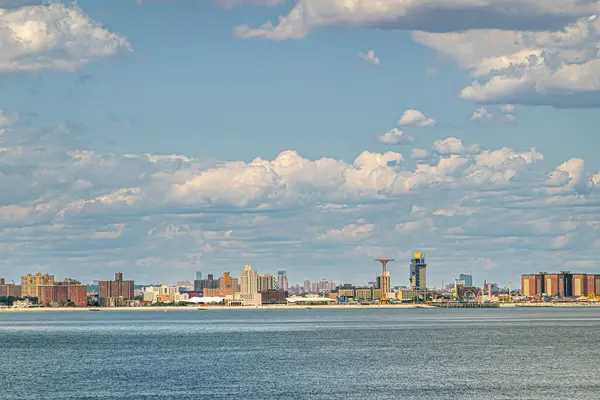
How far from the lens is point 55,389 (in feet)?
307

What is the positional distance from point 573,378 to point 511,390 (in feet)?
41.3

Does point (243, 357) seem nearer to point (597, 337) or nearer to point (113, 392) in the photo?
point (113, 392)

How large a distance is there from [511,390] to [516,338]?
8599 cm

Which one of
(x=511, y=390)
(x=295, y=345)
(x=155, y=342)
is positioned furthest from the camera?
(x=155, y=342)

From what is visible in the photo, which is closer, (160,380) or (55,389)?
(55,389)

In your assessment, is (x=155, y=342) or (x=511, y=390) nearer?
(x=511, y=390)

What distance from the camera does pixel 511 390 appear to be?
296 ft

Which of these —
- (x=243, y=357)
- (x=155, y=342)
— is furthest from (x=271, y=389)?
(x=155, y=342)

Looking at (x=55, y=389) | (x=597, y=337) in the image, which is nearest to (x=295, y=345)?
(x=597, y=337)

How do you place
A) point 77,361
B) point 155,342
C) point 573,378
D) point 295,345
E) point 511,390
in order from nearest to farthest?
point 511,390, point 573,378, point 77,361, point 295,345, point 155,342

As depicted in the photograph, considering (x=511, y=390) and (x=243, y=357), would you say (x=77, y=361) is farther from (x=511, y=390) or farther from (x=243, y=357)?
(x=511, y=390)

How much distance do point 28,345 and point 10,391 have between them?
7561 centimetres

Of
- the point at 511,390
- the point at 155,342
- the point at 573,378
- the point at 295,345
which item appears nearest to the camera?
the point at 511,390

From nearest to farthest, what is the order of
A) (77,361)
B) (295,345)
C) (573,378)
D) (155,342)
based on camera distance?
(573,378) → (77,361) → (295,345) → (155,342)
